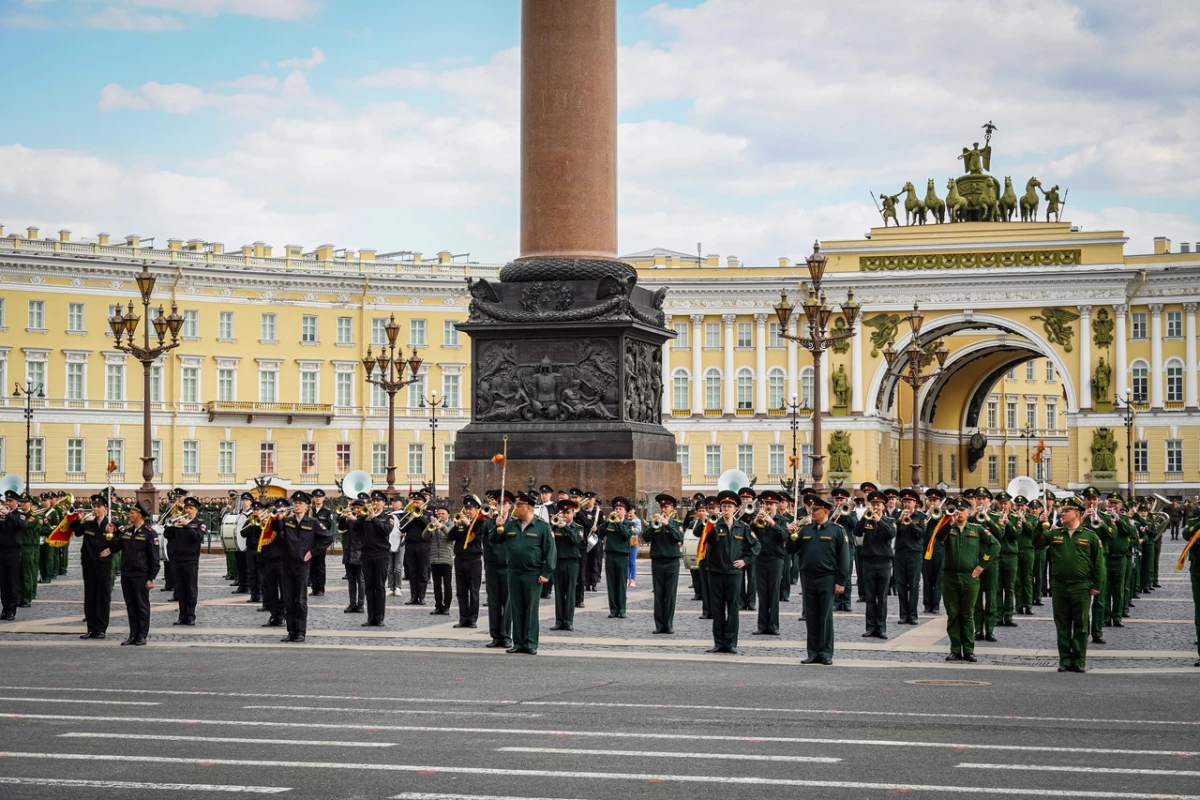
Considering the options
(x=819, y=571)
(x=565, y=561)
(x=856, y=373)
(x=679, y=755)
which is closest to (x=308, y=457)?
(x=856, y=373)

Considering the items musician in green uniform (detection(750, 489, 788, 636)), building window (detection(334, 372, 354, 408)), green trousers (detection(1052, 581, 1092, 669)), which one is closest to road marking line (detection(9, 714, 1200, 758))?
green trousers (detection(1052, 581, 1092, 669))

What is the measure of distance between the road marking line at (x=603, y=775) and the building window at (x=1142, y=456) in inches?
3016

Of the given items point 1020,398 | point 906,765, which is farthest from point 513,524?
point 1020,398

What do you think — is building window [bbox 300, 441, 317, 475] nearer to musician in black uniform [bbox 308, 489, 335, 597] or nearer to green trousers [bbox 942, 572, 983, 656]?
musician in black uniform [bbox 308, 489, 335, 597]

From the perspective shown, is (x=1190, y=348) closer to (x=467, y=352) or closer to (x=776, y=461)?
(x=776, y=461)

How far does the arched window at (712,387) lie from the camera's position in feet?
286

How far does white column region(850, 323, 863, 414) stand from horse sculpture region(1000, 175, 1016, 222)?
897 centimetres

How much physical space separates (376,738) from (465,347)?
240 feet

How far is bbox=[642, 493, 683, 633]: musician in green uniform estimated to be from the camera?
1995cm

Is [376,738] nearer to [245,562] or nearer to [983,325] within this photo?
[245,562]

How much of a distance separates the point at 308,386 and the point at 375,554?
2394 inches

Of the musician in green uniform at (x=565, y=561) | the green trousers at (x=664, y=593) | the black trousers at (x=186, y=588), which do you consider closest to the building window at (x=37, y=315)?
the black trousers at (x=186, y=588)

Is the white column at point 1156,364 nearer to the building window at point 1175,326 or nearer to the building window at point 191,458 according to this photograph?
the building window at point 1175,326

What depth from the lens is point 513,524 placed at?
18047 mm
